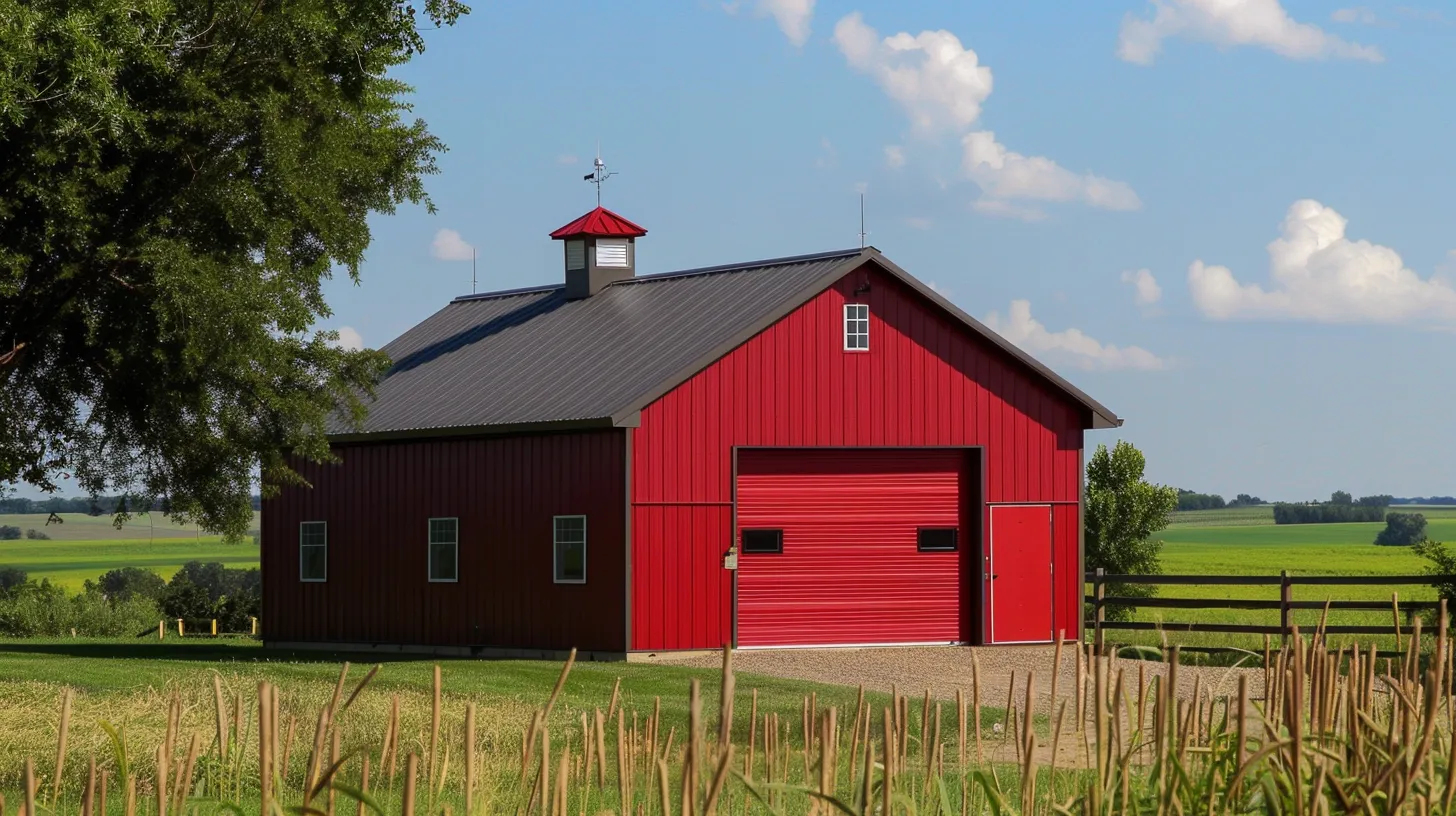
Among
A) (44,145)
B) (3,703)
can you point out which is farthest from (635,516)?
(3,703)

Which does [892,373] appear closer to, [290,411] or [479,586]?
[479,586]

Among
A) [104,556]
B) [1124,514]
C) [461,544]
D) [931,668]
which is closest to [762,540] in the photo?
[931,668]

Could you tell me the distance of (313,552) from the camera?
29391mm

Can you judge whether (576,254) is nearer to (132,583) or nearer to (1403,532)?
(132,583)

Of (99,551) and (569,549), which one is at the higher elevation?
(569,549)

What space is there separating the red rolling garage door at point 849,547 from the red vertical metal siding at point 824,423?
15.3 inches

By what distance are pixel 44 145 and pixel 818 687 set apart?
33.4 feet

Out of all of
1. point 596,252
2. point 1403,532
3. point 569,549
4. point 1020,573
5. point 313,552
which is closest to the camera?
point 569,549

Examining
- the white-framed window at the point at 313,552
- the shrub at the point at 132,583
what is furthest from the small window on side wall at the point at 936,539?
the shrub at the point at 132,583

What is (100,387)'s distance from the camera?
909 inches

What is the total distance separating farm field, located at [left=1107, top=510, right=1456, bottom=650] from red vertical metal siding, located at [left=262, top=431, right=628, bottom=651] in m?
7.63

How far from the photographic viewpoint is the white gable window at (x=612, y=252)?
102 feet

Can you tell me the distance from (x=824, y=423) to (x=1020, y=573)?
3.90 m

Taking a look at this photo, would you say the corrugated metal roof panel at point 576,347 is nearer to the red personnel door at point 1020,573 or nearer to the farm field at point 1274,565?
the red personnel door at point 1020,573
